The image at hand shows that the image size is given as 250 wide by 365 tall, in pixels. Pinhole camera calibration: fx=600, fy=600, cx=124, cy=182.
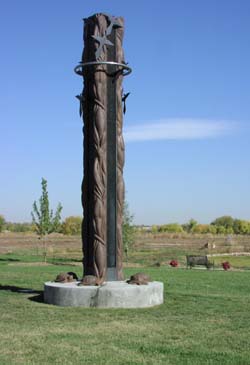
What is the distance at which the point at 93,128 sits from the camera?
13320 millimetres

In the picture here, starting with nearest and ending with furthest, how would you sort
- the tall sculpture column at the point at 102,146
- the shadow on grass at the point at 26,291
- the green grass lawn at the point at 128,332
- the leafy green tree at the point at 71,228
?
1. the green grass lawn at the point at 128,332
2. the shadow on grass at the point at 26,291
3. the tall sculpture column at the point at 102,146
4. the leafy green tree at the point at 71,228

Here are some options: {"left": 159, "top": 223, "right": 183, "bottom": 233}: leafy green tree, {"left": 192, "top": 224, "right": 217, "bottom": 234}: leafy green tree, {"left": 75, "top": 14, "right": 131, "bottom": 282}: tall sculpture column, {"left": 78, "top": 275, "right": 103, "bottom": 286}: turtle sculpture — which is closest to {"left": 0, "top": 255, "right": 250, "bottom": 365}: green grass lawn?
{"left": 78, "top": 275, "right": 103, "bottom": 286}: turtle sculpture

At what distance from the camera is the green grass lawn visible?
7676mm

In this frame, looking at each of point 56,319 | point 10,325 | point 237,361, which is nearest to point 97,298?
point 56,319

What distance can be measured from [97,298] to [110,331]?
2458mm

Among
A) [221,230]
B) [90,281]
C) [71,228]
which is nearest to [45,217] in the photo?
[90,281]

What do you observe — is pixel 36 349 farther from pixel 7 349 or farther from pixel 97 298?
pixel 97 298

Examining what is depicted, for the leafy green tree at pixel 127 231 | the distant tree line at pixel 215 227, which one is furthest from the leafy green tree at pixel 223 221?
the leafy green tree at pixel 127 231

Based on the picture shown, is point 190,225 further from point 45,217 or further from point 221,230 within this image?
point 45,217

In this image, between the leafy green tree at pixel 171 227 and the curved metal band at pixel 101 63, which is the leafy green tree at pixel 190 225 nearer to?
the leafy green tree at pixel 171 227

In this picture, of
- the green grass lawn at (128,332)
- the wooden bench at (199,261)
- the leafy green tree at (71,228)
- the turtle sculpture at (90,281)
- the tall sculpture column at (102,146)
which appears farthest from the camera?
the leafy green tree at (71,228)

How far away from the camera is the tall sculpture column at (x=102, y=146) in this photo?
43.0ft

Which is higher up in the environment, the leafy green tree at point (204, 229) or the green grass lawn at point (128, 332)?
the leafy green tree at point (204, 229)

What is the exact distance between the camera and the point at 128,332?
928cm
